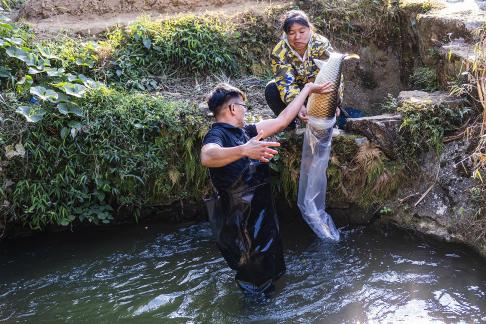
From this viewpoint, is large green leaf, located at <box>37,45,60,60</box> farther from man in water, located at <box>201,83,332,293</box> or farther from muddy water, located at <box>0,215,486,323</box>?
man in water, located at <box>201,83,332,293</box>

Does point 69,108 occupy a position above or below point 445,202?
above

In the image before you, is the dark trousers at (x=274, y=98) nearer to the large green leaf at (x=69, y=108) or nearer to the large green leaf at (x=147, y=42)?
the large green leaf at (x=69, y=108)

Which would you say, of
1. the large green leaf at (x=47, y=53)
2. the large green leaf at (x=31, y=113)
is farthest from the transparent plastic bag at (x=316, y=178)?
the large green leaf at (x=47, y=53)

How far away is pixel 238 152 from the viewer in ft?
11.4

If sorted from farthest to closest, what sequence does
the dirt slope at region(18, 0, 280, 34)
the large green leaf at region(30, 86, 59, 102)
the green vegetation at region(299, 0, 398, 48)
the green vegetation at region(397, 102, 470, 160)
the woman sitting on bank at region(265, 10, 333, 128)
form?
1. the dirt slope at region(18, 0, 280, 34)
2. the green vegetation at region(299, 0, 398, 48)
3. the large green leaf at region(30, 86, 59, 102)
4. the green vegetation at region(397, 102, 470, 160)
5. the woman sitting on bank at region(265, 10, 333, 128)

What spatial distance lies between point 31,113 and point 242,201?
283 cm

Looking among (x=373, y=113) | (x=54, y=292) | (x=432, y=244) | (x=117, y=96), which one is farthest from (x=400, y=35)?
(x=54, y=292)

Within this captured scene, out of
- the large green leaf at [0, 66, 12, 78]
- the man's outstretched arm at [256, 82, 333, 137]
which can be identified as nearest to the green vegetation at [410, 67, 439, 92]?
the man's outstretched arm at [256, 82, 333, 137]

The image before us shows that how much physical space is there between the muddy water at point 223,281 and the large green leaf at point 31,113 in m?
1.36

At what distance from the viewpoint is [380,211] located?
5387 millimetres

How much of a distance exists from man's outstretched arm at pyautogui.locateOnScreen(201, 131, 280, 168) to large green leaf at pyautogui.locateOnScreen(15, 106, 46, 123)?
2.60 metres

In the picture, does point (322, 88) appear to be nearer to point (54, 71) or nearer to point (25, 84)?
point (54, 71)

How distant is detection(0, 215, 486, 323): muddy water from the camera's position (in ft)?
13.9

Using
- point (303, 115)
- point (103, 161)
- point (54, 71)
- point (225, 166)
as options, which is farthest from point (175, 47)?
point (225, 166)
